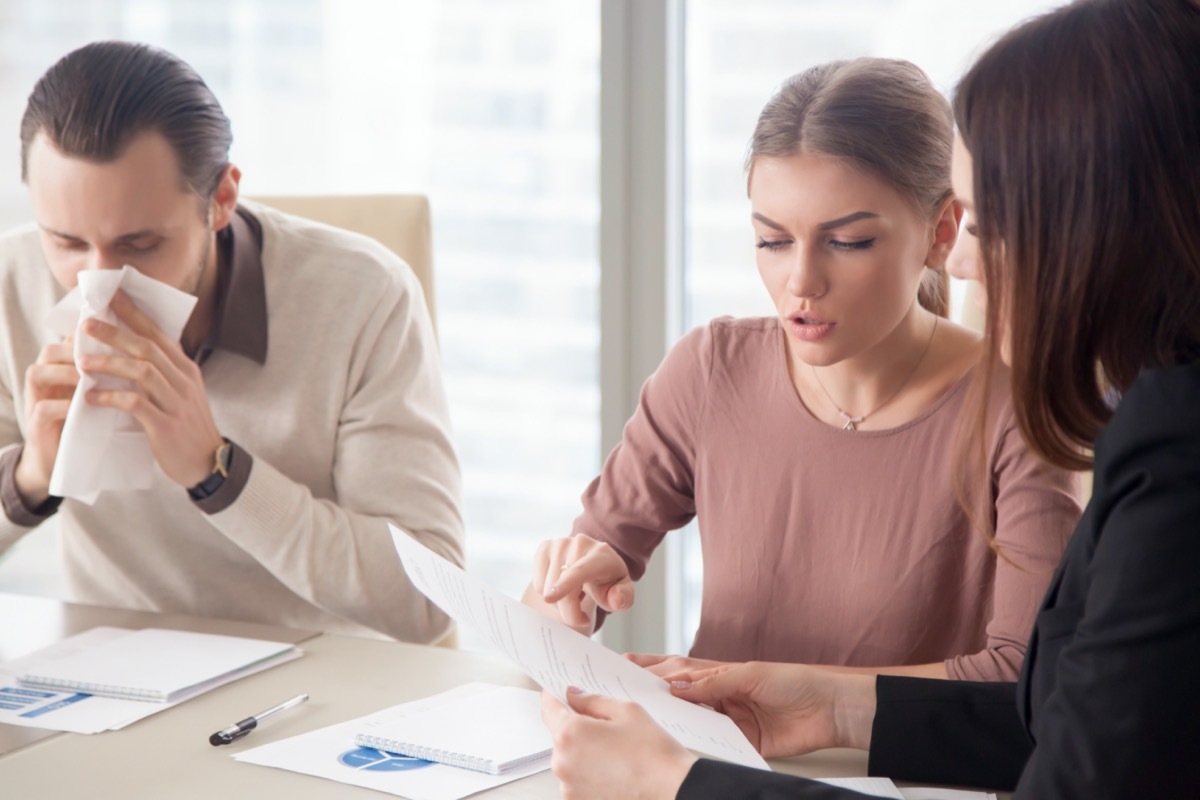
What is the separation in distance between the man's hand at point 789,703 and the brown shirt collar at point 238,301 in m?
0.82

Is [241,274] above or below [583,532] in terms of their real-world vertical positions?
above

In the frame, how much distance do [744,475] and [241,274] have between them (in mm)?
744

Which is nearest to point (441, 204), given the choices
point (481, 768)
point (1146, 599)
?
point (481, 768)

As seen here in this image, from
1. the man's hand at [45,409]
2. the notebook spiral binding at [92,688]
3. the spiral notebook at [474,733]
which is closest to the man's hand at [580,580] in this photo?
the spiral notebook at [474,733]

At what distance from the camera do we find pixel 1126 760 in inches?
28.9

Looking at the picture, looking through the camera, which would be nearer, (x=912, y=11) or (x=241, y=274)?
(x=241, y=274)

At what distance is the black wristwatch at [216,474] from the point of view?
144cm

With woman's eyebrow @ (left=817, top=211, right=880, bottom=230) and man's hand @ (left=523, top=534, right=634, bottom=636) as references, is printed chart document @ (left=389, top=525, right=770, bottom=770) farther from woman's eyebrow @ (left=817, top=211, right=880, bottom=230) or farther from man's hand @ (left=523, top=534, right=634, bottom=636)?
woman's eyebrow @ (left=817, top=211, right=880, bottom=230)

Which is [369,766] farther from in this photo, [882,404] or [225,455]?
[882,404]

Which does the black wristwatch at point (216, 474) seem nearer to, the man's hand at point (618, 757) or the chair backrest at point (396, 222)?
the chair backrest at point (396, 222)

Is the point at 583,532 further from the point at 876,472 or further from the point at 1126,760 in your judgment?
the point at 1126,760

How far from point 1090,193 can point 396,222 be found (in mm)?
1186

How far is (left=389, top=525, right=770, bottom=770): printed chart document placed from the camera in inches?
38.2

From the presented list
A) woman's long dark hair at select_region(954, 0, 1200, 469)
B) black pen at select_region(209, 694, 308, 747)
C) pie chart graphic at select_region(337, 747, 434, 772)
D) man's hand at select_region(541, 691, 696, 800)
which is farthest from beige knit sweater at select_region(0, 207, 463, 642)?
woman's long dark hair at select_region(954, 0, 1200, 469)
